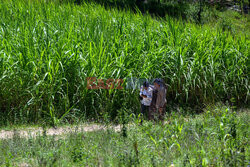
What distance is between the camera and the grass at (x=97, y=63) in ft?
16.7

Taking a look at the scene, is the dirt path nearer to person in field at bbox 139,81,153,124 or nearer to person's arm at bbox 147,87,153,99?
person in field at bbox 139,81,153,124

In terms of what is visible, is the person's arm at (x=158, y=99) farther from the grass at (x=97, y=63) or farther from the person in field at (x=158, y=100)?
the grass at (x=97, y=63)

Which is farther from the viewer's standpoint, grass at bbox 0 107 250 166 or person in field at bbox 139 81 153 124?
person in field at bbox 139 81 153 124

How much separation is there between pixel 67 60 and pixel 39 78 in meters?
0.59

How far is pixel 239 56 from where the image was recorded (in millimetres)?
6680

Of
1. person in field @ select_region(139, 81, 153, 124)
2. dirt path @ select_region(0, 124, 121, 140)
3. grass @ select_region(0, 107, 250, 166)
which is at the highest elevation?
person in field @ select_region(139, 81, 153, 124)

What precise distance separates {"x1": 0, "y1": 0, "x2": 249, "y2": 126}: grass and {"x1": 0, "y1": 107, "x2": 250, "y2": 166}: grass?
107 centimetres

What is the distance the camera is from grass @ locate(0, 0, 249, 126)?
16.7 ft

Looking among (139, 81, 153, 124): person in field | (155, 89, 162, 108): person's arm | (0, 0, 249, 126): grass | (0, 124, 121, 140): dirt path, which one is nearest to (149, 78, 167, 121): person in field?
(155, 89, 162, 108): person's arm

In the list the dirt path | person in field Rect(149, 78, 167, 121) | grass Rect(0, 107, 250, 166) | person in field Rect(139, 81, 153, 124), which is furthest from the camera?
person in field Rect(149, 78, 167, 121)

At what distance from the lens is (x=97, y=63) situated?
5.50 m

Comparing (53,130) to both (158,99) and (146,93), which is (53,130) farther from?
(158,99)

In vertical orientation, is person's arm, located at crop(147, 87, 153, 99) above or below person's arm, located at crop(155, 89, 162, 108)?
above

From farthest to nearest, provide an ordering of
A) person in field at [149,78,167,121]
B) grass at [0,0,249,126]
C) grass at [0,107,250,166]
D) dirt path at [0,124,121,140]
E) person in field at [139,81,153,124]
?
grass at [0,0,249,126], person in field at [149,78,167,121], person in field at [139,81,153,124], dirt path at [0,124,121,140], grass at [0,107,250,166]
